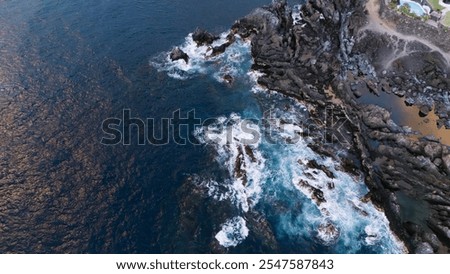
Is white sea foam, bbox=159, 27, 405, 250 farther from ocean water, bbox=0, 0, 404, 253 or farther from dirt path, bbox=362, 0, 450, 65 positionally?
dirt path, bbox=362, 0, 450, 65

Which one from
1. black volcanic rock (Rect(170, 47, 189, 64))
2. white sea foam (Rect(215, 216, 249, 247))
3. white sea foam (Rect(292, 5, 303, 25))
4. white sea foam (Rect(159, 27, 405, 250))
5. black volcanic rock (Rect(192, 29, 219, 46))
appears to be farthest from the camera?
white sea foam (Rect(292, 5, 303, 25))

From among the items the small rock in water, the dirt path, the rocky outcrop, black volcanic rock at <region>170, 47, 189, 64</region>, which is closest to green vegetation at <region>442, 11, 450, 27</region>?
the dirt path

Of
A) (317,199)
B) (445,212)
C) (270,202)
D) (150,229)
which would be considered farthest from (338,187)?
(150,229)

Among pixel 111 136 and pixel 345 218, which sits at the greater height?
pixel 111 136

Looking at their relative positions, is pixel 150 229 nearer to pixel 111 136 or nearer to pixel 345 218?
pixel 111 136

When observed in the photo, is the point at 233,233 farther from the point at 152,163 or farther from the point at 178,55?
the point at 178,55

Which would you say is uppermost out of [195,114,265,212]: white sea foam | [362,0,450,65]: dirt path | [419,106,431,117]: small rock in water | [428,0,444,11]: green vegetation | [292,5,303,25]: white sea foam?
[428,0,444,11]: green vegetation

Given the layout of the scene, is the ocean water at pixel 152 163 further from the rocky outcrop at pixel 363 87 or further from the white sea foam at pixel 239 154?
Answer: the rocky outcrop at pixel 363 87
